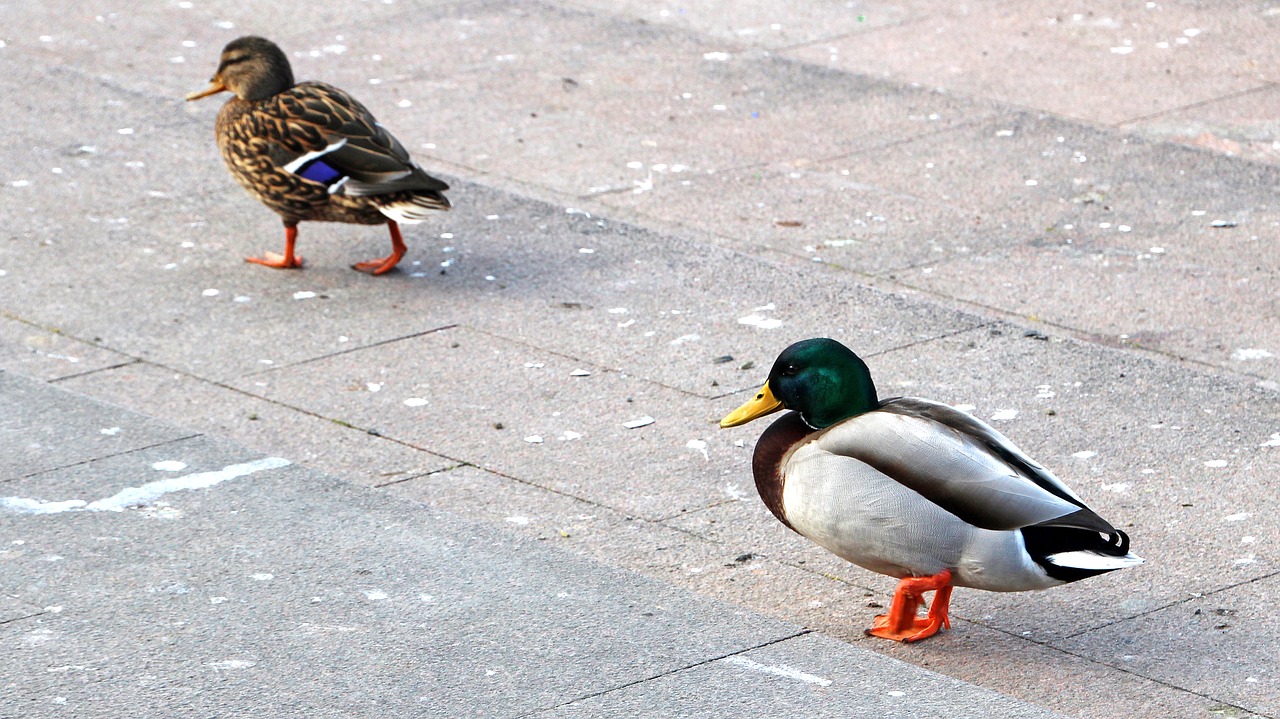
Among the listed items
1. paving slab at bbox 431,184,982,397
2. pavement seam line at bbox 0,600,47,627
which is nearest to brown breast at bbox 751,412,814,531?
paving slab at bbox 431,184,982,397

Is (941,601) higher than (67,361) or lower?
higher

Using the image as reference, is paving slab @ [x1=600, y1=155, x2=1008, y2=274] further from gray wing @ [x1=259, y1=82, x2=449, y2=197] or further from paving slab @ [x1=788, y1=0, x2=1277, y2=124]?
paving slab @ [x1=788, y1=0, x2=1277, y2=124]

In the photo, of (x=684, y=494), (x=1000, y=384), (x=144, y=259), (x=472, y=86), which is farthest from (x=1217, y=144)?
(x=144, y=259)

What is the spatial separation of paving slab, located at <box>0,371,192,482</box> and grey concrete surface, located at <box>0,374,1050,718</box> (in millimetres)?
Result: 130

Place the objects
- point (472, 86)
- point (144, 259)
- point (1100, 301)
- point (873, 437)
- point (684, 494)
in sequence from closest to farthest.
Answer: point (873, 437) < point (684, 494) < point (1100, 301) < point (144, 259) < point (472, 86)

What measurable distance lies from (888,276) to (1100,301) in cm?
92

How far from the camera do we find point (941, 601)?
4.70m

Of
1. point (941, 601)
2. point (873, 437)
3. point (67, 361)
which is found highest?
point (873, 437)

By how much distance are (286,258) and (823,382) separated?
3.67 metres

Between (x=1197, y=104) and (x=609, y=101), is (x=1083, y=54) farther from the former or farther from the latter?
(x=609, y=101)

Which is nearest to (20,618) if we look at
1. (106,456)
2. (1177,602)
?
(106,456)

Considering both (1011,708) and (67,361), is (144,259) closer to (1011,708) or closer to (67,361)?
(67,361)

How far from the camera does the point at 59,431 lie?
600cm

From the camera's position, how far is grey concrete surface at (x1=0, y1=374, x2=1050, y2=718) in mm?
4301
